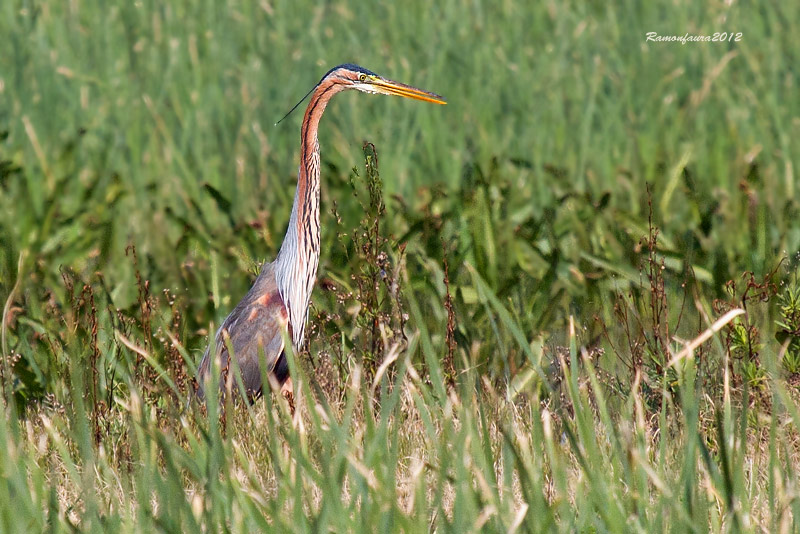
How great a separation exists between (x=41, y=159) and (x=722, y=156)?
3.47 m

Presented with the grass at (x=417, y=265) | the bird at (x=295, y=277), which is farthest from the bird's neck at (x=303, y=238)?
the grass at (x=417, y=265)

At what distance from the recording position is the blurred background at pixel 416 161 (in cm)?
437

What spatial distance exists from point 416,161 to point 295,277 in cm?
214

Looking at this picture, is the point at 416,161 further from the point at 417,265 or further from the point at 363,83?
the point at 363,83

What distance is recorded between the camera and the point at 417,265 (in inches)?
184

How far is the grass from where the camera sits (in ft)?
8.16

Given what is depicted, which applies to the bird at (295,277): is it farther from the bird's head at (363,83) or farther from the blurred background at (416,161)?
the blurred background at (416,161)

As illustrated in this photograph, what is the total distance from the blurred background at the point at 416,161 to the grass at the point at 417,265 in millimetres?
21

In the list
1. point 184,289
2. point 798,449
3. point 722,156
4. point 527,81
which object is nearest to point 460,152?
point 527,81

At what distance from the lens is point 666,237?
4867 mm

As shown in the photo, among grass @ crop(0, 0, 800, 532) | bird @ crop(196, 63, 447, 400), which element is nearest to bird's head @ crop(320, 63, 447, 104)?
bird @ crop(196, 63, 447, 400)

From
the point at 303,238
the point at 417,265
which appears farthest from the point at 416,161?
the point at 303,238

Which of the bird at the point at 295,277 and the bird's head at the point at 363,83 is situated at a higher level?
the bird's head at the point at 363,83

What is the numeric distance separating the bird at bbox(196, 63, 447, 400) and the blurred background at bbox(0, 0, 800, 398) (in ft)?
0.52
